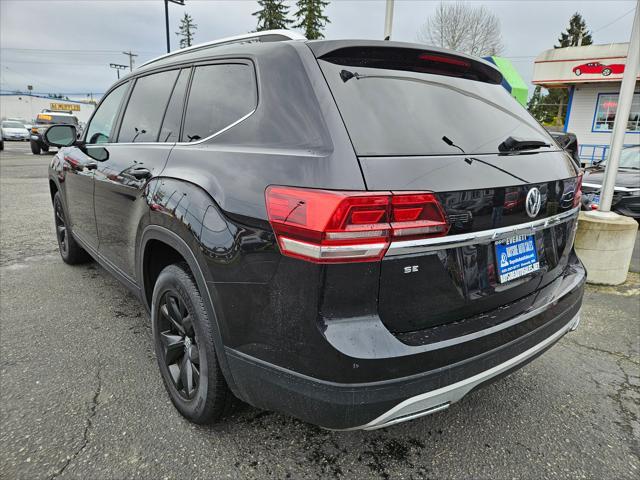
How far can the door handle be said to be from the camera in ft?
8.10

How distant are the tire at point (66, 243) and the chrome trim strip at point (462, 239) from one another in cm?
396

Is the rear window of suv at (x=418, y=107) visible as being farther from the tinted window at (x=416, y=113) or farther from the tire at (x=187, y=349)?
the tire at (x=187, y=349)

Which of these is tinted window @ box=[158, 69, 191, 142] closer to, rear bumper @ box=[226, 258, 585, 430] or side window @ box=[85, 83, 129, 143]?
side window @ box=[85, 83, 129, 143]

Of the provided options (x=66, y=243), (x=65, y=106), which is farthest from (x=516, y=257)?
(x=65, y=106)

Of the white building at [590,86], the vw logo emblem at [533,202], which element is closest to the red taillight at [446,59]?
the vw logo emblem at [533,202]

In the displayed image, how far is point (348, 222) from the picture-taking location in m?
1.47

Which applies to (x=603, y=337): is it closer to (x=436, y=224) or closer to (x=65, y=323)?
(x=436, y=224)

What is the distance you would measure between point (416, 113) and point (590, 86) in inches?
909

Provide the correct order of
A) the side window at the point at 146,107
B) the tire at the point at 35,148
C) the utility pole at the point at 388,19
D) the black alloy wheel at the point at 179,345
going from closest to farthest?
the black alloy wheel at the point at 179,345, the side window at the point at 146,107, the utility pole at the point at 388,19, the tire at the point at 35,148

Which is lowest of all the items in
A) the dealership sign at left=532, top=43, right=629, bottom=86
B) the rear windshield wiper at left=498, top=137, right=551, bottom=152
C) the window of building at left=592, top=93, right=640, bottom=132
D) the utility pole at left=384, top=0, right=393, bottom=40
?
→ the rear windshield wiper at left=498, top=137, right=551, bottom=152

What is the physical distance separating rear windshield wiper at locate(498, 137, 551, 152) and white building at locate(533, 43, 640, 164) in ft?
64.5

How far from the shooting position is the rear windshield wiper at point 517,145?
78.7 inches

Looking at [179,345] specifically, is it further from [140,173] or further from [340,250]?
[340,250]

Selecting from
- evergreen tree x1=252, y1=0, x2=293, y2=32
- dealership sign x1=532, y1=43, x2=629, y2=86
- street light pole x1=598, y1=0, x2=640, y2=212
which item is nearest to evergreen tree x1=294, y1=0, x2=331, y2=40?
evergreen tree x1=252, y1=0, x2=293, y2=32
